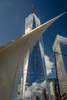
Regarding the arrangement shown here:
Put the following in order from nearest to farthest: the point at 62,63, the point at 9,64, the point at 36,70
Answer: the point at 9,64
the point at 62,63
the point at 36,70

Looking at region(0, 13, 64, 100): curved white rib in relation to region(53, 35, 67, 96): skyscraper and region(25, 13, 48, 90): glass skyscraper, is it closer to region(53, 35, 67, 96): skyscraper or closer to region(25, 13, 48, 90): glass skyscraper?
region(53, 35, 67, 96): skyscraper

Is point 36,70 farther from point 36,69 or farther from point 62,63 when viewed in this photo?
point 62,63

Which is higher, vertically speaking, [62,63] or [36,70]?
[62,63]

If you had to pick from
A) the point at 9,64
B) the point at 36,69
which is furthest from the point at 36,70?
the point at 9,64

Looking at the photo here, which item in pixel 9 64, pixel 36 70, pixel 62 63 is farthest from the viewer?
pixel 36 70

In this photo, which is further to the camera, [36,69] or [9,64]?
[36,69]

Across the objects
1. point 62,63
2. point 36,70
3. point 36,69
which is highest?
point 62,63

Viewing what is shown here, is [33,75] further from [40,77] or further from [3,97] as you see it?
[3,97]

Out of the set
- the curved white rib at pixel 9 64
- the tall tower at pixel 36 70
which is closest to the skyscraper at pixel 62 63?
the tall tower at pixel 36 70

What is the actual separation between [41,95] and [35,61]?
38789 millimetres

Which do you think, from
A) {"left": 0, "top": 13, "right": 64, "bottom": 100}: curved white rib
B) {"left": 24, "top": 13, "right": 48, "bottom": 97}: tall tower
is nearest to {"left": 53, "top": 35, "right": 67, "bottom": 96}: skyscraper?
{"left": 24, "top": 13, "right": 48, "bottom": 97}: tall tower

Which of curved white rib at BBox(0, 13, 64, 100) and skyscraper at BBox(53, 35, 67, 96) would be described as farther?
skyscraper at BBox(53, 35, 67, 96)

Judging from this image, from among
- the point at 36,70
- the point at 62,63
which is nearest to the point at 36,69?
the point at 36,70

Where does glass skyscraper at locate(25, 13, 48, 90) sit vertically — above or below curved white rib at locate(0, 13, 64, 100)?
above
